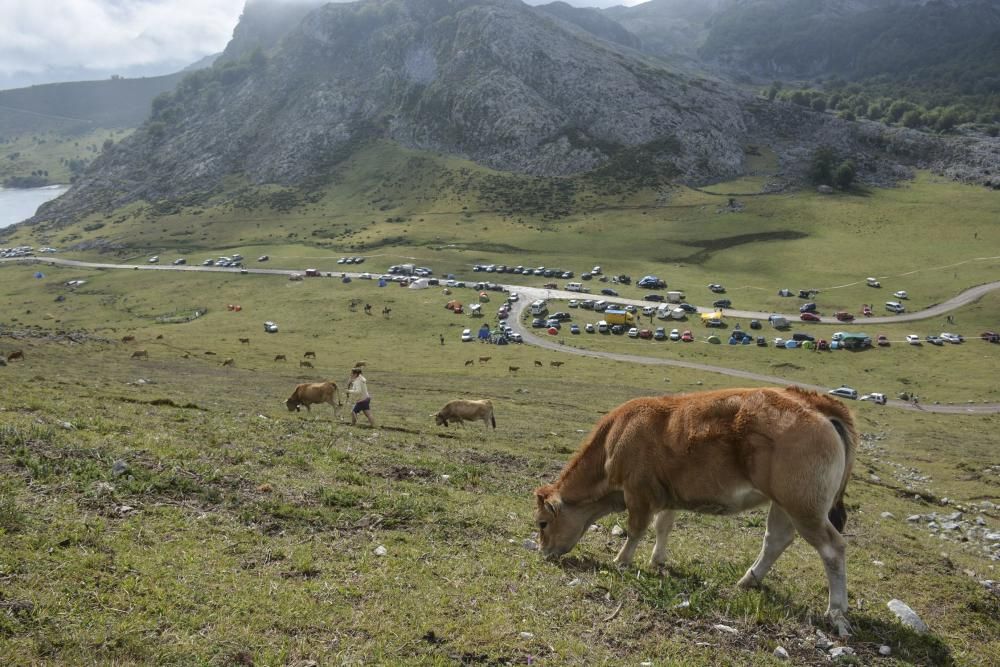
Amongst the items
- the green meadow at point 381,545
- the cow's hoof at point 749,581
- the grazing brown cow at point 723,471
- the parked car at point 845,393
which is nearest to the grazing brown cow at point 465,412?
the green meadow at point 381,545

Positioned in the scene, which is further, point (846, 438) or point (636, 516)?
point (636, 516)

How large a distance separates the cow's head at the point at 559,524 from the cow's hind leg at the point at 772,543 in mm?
2875

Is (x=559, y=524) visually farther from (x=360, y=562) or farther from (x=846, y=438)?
(x=846, y=438)

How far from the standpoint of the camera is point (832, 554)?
8.66m

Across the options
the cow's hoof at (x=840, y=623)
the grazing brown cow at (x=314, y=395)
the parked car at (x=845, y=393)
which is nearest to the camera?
the cow's hoof at (x=840, y=623)

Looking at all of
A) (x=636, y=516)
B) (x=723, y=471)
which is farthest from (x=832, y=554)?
(x=636, y=516)

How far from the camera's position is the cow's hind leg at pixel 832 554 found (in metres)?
8.59

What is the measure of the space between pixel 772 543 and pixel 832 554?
1035mm

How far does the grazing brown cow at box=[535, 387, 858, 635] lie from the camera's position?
8484 millimetres

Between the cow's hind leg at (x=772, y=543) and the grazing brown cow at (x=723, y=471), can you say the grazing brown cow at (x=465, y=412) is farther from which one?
the cow's hind leg at (x=772, y=543)

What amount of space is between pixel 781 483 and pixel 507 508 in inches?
269

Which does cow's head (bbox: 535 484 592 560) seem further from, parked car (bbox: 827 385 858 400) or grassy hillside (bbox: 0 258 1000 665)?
parked car (bbox: 827 385 858 400)

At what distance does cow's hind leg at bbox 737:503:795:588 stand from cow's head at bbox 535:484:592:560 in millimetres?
2875

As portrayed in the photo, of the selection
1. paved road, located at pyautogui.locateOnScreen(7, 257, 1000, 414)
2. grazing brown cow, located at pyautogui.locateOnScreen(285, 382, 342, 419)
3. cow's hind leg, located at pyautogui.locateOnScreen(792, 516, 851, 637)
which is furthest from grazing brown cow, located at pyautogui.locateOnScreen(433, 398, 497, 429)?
paved road, located at pyautogui.locateOnScreen(7, 257, 1000, 414)
